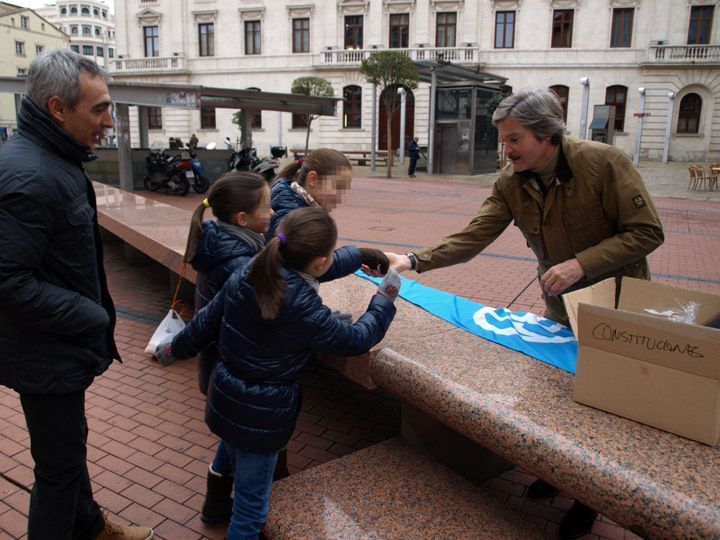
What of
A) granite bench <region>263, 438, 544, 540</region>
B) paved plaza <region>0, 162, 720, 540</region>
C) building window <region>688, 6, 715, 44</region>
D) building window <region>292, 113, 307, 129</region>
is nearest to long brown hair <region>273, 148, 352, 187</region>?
granite bench <region>263, 438, 544, 540</region>

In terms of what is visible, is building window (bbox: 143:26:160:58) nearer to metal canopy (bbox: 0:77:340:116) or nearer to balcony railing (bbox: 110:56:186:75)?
balcony railing (bbox: 110:56:186:75)

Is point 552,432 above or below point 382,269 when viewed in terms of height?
below

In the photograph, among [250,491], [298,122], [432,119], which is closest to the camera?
[250,491]

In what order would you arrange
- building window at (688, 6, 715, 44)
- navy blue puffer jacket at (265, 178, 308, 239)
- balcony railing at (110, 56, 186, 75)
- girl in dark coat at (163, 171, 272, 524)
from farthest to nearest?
balcony railing at (110, 56, 186, 75) → building window at (688, 6, 715, 44) → navy blue puffer jacket at (265, 178, 308, 239) → girl in dark coat at (163, 171, 272, 524)

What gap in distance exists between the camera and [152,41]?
42.9 meters

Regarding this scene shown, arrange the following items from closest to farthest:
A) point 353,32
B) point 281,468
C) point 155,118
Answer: point 281,468 < point 353,32 < point 155,118

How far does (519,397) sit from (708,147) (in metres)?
36.9

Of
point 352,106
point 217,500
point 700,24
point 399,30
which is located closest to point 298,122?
point 352,106

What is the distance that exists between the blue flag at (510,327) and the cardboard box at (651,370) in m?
0.45

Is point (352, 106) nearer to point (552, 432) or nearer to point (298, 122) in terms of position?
point (298, 122)

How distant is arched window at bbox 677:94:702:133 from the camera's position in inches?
1326

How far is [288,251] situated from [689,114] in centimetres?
3806

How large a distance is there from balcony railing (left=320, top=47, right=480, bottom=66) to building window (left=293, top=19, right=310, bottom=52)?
74.9 inches

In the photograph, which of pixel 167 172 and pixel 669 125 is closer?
pixel 167 172
